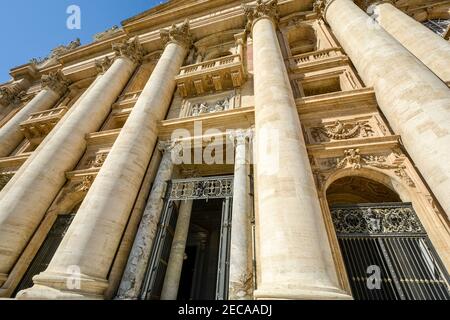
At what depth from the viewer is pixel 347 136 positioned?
586 cm

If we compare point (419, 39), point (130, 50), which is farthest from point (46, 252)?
point (419, 39)

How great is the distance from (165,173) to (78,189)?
309 cm

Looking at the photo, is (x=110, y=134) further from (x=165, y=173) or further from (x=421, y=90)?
(x=421, y=90)

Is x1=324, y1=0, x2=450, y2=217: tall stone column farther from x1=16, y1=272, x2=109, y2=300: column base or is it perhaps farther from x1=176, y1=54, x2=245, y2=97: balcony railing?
x1=16, y1=272, x2=109, y2=300: column base

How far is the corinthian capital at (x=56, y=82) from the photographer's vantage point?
538 inches

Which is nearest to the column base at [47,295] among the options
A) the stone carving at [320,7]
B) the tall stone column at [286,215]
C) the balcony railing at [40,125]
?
the tall stone column at [286,215]

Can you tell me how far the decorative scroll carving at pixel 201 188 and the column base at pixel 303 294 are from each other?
3.06 meters

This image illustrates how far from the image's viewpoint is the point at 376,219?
466 centimetres

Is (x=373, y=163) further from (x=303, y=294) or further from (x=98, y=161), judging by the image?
(x=98, y=161)

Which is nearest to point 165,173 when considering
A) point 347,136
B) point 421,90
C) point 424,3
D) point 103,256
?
point 103,256

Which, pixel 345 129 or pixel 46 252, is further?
pixel 46 252

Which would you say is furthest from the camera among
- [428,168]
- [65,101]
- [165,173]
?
[65,101]

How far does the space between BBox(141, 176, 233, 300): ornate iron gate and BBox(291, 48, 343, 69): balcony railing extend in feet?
18.9

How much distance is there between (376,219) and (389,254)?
2.28 ft
